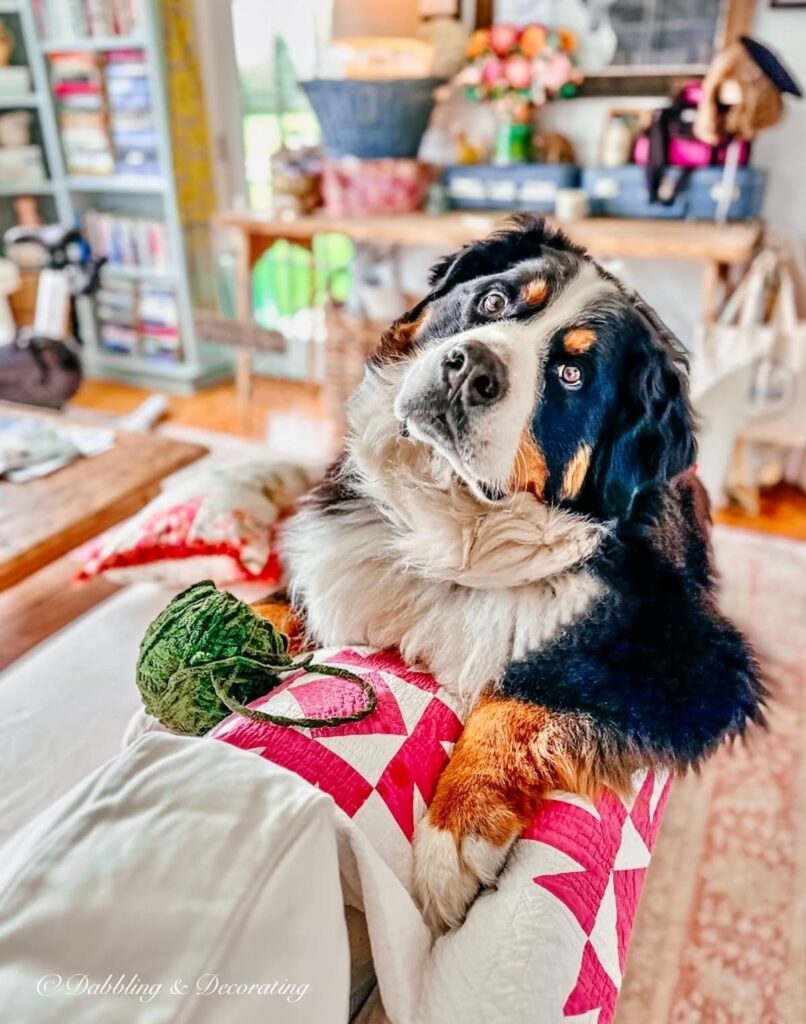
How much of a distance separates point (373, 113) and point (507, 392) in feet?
7.55

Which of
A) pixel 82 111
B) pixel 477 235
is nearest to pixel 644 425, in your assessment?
pixel 477 235

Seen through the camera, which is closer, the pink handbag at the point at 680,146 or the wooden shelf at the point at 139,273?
the pink handbag at the point at 680,146

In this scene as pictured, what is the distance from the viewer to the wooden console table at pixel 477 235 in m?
2.29

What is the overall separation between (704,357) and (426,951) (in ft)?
6.95

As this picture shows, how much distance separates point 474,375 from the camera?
833mm

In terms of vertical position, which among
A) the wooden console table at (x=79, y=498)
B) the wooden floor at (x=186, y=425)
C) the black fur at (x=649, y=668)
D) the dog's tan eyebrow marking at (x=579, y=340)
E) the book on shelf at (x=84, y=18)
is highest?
the book on shelf at (x=84, y=18)

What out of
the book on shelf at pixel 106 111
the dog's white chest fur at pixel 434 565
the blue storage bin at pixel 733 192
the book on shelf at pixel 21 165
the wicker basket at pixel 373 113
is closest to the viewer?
the dog's white chest fur at pixel 434 565

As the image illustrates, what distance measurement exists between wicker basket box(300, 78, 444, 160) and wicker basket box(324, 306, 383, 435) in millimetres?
589

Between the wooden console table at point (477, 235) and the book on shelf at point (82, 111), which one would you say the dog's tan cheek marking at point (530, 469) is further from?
the book on shelf at point (82, 111)

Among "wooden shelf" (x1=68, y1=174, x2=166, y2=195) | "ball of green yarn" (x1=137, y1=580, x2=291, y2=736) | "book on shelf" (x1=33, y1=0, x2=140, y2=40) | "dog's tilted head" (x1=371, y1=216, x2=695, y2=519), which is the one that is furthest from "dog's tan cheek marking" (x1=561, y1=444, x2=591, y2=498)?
"book on shelf" (x1=33, y1=0, x2=140, y2=40)

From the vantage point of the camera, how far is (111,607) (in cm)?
133

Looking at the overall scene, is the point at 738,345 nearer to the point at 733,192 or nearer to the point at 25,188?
the point at 733,192

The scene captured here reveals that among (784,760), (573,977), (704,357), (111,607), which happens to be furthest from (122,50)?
(573,977)

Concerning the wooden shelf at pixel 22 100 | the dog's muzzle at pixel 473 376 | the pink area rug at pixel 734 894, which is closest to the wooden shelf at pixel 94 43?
the wooden shelf at pixel 22 100
